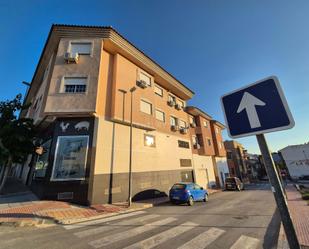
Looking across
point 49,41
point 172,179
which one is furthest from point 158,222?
point 49,41

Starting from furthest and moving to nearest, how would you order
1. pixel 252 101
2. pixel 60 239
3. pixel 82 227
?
pixel 82 227 → pixel 60 239 → pixel 252 101

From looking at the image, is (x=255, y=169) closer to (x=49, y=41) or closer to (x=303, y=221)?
(x=303, y=221)

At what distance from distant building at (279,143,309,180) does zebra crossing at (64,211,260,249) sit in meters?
54.4

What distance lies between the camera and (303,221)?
22.6ft

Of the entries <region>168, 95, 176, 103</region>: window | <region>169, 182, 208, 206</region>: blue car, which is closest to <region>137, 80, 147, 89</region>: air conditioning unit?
<region>168, 95, 176, 103</region>: window

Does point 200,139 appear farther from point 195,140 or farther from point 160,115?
point 160,115

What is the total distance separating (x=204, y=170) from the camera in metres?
26.0

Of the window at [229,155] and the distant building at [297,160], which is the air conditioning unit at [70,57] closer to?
the window at [229,155]

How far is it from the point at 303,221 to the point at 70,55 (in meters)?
17.2

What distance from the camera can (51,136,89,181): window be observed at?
10719 millimetres

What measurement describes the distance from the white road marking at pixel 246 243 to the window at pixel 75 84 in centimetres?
1263

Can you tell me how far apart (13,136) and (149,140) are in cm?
1080

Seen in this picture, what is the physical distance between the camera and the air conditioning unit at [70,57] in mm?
12648

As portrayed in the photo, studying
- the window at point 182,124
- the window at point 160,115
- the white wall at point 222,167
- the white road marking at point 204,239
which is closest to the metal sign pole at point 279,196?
the white road marking at point 204,239
